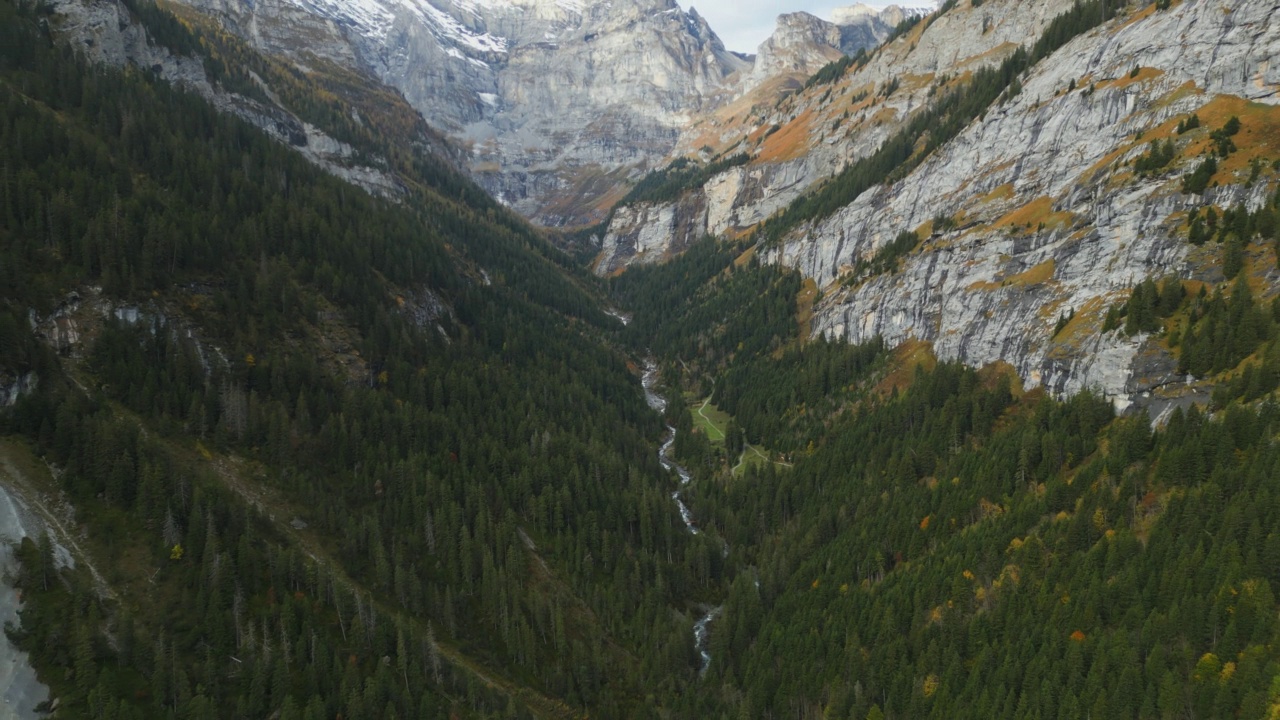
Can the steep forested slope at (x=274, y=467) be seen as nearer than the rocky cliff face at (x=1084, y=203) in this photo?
Yes

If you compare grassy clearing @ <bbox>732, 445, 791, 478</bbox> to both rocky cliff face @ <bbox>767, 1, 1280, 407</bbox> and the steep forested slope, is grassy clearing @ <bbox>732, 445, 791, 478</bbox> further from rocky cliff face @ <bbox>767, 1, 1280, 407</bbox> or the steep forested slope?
rocky cliff face @ <bbox>767, 1, 1280, 407</bbox>

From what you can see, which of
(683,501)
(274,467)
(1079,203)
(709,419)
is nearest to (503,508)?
(274,467)

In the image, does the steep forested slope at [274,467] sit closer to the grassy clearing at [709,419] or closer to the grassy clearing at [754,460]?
the grassy clearing at [754,460]

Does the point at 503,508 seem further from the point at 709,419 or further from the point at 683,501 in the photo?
the point at 709,419

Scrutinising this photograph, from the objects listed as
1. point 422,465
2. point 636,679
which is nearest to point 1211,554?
point 636,679

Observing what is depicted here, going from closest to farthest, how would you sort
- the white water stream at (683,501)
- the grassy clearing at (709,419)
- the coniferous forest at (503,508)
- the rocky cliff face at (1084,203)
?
the coniferous forest at (503,508)
the rocky cliff face at (1084,203)
the white water stream at (683,501)
the grassy clearing at (709,419)

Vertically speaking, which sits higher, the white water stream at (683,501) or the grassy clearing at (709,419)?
the grassy clearing at (709,419)

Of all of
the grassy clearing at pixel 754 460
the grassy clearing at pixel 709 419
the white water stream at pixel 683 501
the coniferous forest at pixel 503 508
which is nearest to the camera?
the coniferous forest at pixel 503 508

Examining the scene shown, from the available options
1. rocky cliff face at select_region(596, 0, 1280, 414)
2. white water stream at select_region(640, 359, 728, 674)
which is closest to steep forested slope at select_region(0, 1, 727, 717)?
white water stream at select_region(640, 359, 728, 674)

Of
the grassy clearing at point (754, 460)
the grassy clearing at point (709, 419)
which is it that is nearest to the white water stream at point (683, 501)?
the grassy clearing at point (709, 419)

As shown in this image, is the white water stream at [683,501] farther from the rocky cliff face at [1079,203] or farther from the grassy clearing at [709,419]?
the rocky cliff face at [1079,203]
